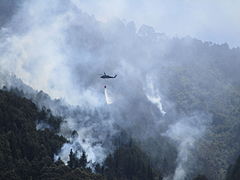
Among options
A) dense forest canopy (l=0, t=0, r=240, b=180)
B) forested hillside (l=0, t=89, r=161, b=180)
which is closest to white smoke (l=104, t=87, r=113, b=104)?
dense forest canopy (l=0, t=0, r=240, b=180)

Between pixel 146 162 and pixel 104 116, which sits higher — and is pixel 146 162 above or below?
below

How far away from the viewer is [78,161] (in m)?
121

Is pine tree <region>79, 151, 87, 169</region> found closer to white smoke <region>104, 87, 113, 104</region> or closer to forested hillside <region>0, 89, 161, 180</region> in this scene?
forested hillside <region>0, 89, 161, 180</region>

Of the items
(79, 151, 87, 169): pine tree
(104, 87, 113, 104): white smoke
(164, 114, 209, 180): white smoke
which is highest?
(104, 87, 113, 104): white smoke

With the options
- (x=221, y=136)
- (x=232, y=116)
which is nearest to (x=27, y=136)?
(x=221, y=136)

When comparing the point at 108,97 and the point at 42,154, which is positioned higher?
the point at 108,97

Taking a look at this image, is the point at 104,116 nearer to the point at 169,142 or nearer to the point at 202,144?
the point at 169,142

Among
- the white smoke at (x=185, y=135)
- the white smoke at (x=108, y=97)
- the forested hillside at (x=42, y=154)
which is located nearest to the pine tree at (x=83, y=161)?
the forested hillside at (x=42, y=154)

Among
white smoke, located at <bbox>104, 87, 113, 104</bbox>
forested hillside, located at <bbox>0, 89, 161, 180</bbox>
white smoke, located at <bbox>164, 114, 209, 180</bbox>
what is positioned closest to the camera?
forested hillside, located at <bbox>0, 89, 161, 180</bbox>

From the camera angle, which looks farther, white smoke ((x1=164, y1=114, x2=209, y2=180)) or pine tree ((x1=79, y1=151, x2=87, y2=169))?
white smoke ((x1=164, y1=114, x2=209, y2=180))

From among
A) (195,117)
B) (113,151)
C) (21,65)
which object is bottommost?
(113,151)

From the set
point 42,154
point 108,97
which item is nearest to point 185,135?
point 108,97

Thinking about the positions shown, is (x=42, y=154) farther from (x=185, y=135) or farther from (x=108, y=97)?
(x=108, y=97)

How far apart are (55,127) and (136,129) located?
1331 inches
